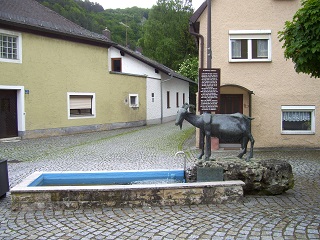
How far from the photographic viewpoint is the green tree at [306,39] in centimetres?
688

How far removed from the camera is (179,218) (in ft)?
18.5

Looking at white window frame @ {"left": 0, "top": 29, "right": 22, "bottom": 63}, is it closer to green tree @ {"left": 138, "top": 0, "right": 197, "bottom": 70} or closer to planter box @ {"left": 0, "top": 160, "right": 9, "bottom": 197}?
planter box @ {"left": 0, "top": 160, "right": 9, "bottom": 197}

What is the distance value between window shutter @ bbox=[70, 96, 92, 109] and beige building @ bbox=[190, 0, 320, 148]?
951cm

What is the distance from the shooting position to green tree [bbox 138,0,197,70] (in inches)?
1769

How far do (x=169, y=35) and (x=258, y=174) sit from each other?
41277mm

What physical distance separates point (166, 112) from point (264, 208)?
26081mm

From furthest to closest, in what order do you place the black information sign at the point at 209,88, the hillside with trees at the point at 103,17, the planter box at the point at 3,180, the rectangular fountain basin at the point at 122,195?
the hillside with trees at the point at 103,17 < the black information sign at the point at 209,88 < the planter box at the point at 3,180 < the rectangular fountain basin at the point at 122,195

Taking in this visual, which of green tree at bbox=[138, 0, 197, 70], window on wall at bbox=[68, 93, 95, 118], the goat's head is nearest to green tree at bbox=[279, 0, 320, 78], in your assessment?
the goat's head

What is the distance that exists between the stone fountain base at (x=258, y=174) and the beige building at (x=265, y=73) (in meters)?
7.51

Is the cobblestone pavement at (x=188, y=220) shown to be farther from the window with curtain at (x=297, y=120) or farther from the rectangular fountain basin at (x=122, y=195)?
the window with curtain at (x=297, y=120)

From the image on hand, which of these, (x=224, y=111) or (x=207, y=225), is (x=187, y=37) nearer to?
(x=224, y=111)

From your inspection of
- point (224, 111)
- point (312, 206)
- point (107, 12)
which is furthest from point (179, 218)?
point (107, 12)

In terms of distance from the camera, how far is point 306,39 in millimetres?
7098

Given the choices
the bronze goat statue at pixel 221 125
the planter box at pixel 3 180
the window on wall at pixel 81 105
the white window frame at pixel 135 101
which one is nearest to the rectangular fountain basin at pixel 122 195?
the planter box at pixel 3 180
